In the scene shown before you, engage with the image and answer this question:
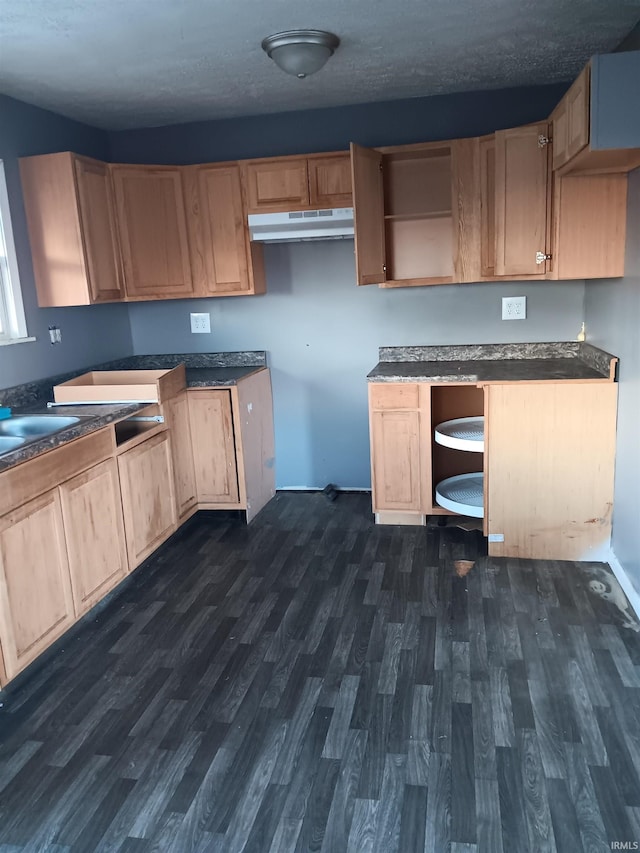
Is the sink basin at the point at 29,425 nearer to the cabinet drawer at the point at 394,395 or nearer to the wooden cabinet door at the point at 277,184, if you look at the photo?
the cabinet drawer at the point at 394,395

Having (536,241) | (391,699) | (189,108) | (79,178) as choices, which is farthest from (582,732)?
(189,108)

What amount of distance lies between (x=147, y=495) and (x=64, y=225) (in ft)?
4.60

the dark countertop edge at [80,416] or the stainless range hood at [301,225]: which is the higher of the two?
the stainless range hood at [301,225]

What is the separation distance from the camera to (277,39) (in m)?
2.64

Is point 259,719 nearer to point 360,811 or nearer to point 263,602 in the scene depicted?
point 360,811

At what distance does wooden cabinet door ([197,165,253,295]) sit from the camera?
3738 mm

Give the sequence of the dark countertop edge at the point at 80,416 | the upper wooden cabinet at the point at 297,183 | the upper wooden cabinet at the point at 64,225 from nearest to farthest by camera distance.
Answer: the dark countertop edge at the point at 80,416, the upper wooden cabinet at the point at 64,225, the upper wooden cabinet at the point at 297,183

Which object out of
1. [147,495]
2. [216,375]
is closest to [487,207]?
[216,375]

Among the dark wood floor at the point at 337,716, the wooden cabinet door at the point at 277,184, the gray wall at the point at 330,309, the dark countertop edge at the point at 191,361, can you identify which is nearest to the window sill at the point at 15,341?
the dark countertop edge at the point at 191,361

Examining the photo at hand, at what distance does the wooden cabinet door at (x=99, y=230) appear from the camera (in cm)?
339

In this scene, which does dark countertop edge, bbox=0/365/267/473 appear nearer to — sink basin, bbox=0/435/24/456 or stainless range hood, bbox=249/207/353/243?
sink basin, bbox=0/435/24/456

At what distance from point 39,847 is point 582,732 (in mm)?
1527

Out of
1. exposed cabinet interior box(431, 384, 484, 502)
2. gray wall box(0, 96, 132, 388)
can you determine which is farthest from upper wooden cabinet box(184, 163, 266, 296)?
exposed cabinet interior box(431, 384, 484, 502)

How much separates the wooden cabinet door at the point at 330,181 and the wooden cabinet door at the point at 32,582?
212 cm
